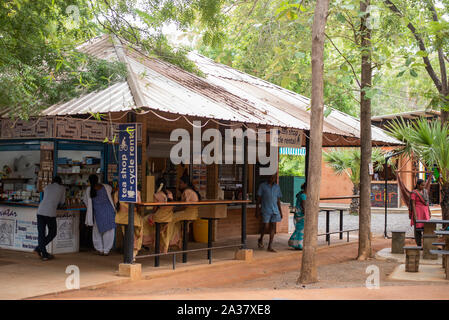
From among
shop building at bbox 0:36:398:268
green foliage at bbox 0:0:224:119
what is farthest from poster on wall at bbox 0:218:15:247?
green foliage at bbox 0:0:224:119

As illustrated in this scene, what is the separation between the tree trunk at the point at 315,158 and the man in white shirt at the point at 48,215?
184 inches

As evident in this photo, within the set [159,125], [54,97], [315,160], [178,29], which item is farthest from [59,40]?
[315,160]

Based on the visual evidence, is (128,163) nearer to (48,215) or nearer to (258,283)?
(48,215)

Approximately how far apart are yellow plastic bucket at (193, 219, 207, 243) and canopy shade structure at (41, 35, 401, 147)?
3.09m

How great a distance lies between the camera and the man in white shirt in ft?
33.5

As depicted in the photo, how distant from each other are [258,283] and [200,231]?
14.9 ft

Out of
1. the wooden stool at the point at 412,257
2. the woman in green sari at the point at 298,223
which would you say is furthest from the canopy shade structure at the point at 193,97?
the wooden stool at the point at 412,257

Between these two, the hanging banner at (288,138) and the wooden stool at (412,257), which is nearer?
the wooden stool at (412,257)

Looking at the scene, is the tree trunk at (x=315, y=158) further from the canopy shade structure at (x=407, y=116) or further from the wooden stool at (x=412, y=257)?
the canopy shade structure at (x=407, y=116)

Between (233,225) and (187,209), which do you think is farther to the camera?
(233,225)

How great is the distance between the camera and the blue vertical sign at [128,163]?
881 centimetres

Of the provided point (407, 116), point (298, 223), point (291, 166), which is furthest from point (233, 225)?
point (291, 166)

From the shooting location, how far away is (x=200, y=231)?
13602 mm

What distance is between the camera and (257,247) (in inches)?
521
